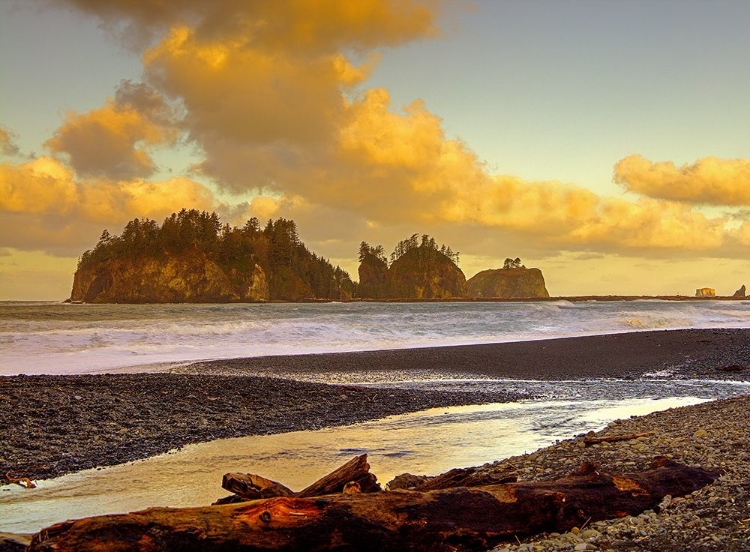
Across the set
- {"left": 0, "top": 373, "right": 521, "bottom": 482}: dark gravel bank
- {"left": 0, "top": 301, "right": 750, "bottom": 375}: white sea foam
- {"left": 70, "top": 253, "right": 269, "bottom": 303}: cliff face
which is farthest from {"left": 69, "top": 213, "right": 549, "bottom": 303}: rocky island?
{"left": 0, "top": 373, "right": 521, "bottom": 482}: dark gravel bank

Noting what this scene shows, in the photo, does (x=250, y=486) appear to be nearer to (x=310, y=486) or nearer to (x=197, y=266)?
(x=310, y=486)

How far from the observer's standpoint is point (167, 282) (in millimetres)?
144500

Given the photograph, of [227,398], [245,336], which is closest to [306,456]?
[227,398]

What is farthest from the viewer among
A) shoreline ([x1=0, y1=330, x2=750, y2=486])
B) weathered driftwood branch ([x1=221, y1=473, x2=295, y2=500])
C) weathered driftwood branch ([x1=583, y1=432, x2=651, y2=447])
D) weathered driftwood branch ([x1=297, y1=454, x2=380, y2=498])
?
shoreline ([x1=0, y1=330, x2=750, y2=486])

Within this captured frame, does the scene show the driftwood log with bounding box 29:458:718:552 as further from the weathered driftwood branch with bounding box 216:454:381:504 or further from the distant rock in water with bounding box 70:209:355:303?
the distant rock in water with bounding box 70:209:355:303

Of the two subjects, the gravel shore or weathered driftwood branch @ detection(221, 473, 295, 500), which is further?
weathered driftwood branch @ detection(221, 473, 295, 500)

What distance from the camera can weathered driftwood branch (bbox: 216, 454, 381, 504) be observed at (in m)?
5.25

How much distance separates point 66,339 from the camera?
98.8 ft

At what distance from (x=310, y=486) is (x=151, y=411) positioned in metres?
8.36

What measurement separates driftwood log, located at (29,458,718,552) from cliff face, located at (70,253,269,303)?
14008cm

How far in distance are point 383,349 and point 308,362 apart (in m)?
6.74

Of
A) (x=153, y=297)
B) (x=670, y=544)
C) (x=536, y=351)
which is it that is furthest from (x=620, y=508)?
(x=153, y=297)

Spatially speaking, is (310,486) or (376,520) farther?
(310,486)

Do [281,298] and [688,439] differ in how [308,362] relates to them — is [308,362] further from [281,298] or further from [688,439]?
[281,298]
